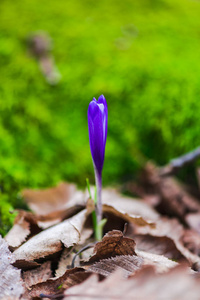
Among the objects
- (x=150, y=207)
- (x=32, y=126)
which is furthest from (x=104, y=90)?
(x=150, y=207)

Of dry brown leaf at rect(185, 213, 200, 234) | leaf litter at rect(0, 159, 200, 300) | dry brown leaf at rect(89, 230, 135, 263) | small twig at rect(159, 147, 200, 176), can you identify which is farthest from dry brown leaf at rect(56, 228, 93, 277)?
small twig at rect(159, 147, 200, 176)

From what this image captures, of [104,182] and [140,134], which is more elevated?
[140,134]

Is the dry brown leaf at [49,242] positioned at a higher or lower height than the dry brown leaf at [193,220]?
higher

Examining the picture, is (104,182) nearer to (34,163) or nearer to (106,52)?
(34,163)

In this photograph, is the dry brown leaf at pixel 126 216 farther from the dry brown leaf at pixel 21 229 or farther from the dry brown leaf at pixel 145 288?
the dry brown leaf at pixel 145 288

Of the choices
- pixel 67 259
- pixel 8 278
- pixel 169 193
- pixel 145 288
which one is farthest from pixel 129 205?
pixel 145 288

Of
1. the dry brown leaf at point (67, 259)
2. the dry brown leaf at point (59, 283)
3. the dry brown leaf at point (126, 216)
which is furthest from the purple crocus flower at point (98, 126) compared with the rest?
the dry brown leaf at point (59, 283)

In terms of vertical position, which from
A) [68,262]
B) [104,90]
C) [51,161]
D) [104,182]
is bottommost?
[104,182]
